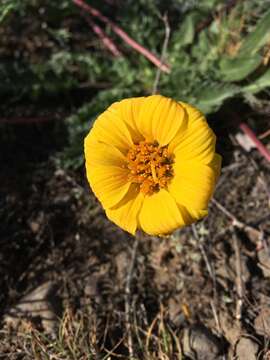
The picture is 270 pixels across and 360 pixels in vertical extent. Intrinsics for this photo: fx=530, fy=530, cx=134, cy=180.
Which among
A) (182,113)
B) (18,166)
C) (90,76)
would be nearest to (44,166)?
(18,166)

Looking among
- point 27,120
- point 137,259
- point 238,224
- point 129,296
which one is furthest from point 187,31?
point 129,296

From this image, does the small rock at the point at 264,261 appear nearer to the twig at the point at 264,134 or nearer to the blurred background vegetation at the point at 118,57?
the twig at the point at 264,134

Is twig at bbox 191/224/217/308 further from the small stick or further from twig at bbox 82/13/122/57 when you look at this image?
twig at bbox 82/13/122/57

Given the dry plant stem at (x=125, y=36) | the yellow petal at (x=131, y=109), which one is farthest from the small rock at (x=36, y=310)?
the dry plant stem at (x=125, y=36)

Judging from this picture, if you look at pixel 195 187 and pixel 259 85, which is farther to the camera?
pixel 259 85

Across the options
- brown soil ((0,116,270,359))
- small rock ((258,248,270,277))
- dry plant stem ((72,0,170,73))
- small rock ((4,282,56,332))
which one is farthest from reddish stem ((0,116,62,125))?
small rock ((258,248,270,277))

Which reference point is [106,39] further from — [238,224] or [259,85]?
[238,224]
